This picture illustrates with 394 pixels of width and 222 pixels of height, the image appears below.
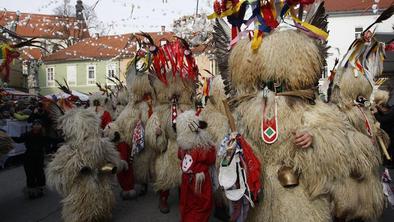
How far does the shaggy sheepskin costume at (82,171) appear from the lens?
4160mm

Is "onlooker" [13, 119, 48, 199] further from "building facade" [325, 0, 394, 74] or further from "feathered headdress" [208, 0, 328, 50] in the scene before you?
"building facade" [325, 0, 394, 74]

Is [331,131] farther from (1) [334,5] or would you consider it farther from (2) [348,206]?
(1) [334,5]

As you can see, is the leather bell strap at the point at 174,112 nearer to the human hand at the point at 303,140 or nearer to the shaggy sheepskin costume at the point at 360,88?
the shaggy sheepskin costume at the point at 360,88

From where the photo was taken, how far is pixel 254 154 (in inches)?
101

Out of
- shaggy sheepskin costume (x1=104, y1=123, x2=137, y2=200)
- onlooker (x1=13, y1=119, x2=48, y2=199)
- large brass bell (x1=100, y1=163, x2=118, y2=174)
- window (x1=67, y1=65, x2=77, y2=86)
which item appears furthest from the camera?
window (x1=67, y1=65, x2=77, y2=86)

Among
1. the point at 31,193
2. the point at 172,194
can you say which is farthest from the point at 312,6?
the point at 31,193

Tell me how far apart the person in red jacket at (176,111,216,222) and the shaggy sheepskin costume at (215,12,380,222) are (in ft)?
4.25

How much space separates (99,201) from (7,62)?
9.43ft

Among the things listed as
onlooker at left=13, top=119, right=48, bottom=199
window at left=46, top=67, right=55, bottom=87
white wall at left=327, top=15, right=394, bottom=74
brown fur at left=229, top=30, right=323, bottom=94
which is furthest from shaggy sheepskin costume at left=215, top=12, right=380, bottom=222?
window at left=46, top=67, right=55, bottom=87

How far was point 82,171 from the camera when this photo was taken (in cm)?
422

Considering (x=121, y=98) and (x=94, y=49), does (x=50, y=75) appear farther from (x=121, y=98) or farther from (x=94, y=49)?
(x=121, y=98)

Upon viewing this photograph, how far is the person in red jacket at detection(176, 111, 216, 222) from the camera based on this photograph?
12.9ft

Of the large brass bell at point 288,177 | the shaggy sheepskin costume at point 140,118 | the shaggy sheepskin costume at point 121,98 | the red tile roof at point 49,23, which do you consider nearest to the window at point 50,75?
the red tile roof at point 49,23

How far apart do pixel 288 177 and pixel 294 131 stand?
33 cm
